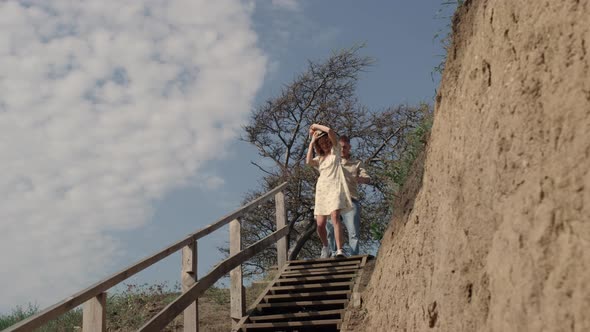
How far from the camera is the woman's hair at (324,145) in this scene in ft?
30.3

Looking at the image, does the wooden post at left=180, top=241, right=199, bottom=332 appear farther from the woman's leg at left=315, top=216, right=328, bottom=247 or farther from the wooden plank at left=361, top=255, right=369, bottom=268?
the wooden plank at left=361, top=255, right=369, bottom=268

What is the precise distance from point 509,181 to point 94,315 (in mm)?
3376

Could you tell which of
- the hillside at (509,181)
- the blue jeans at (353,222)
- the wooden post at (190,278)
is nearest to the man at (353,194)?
the blue jeans at (353,222)

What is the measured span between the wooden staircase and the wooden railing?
0.36m

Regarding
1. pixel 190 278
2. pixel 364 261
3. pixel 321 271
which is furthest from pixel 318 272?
pixel 190 278

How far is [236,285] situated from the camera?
827 cm

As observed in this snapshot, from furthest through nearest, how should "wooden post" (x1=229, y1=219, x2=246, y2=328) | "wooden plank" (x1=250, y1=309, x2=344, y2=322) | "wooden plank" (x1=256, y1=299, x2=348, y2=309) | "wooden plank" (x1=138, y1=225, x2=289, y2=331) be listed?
"wooden post" (x1=229, y1=219, x2=246, y2=328), "wooden plank" (x1=256, y1=299, x2=348, y2=309), "wooden plank" (x1=250, y1=309, x2=344, y2=322), "wooden plank" (x1=138, y1=225, x2=289, y2=331)

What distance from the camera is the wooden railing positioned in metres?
4.95

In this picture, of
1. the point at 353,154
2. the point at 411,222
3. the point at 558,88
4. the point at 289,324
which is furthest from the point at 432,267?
the point at 353,154

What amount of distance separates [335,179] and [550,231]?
6.14m

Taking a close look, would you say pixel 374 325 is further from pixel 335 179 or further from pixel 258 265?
pixel 258 265

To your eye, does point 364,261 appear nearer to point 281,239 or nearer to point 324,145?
point 281,239

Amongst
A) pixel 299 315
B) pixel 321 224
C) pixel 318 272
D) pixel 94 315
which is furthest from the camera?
pixel 321 224

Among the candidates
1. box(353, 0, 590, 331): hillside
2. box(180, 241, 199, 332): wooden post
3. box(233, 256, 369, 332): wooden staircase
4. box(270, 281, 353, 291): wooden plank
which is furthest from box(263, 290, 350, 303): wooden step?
box(353, 0, 590, 331): hillside
